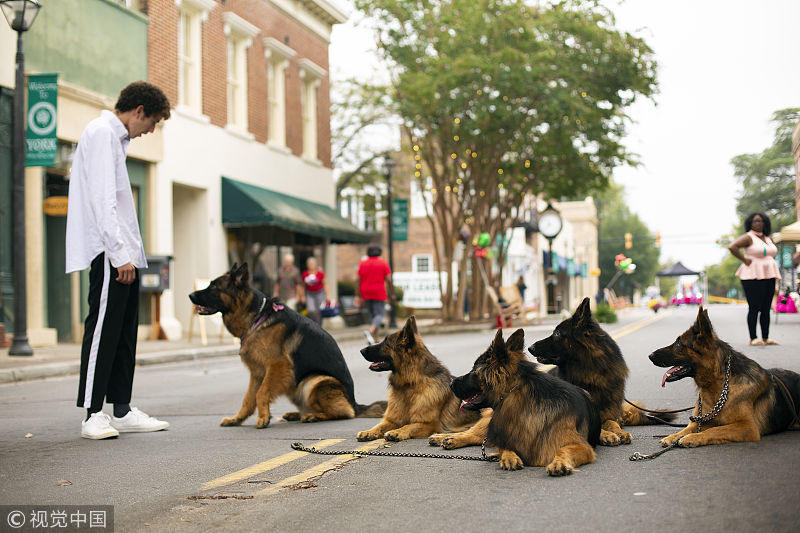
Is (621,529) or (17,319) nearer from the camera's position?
(621,529)

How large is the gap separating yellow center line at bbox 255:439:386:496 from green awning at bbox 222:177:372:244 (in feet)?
59.0

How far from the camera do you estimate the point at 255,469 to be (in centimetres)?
519

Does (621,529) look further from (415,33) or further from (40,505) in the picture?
(415,33)

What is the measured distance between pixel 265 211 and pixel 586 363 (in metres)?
18.5

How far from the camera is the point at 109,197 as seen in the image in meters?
6.36

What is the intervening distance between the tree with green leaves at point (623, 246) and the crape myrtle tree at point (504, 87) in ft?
230

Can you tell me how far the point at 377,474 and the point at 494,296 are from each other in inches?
874

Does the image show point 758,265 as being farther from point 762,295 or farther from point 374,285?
point 374,285

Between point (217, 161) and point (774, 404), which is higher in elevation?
point (217, 161)

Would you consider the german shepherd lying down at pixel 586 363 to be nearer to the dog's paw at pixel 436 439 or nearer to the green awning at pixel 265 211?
the dog's paw at pixel 436 439

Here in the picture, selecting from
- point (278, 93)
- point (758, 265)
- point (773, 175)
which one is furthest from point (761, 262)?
point (278, 93)

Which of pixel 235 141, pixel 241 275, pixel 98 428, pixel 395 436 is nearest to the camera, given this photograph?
pixel 395 436

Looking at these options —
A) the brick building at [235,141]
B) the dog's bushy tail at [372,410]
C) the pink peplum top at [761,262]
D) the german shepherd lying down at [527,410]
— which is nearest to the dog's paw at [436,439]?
the german shepherd lying down at [527,410]

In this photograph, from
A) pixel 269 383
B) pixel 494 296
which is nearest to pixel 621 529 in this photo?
pixel 269 383
